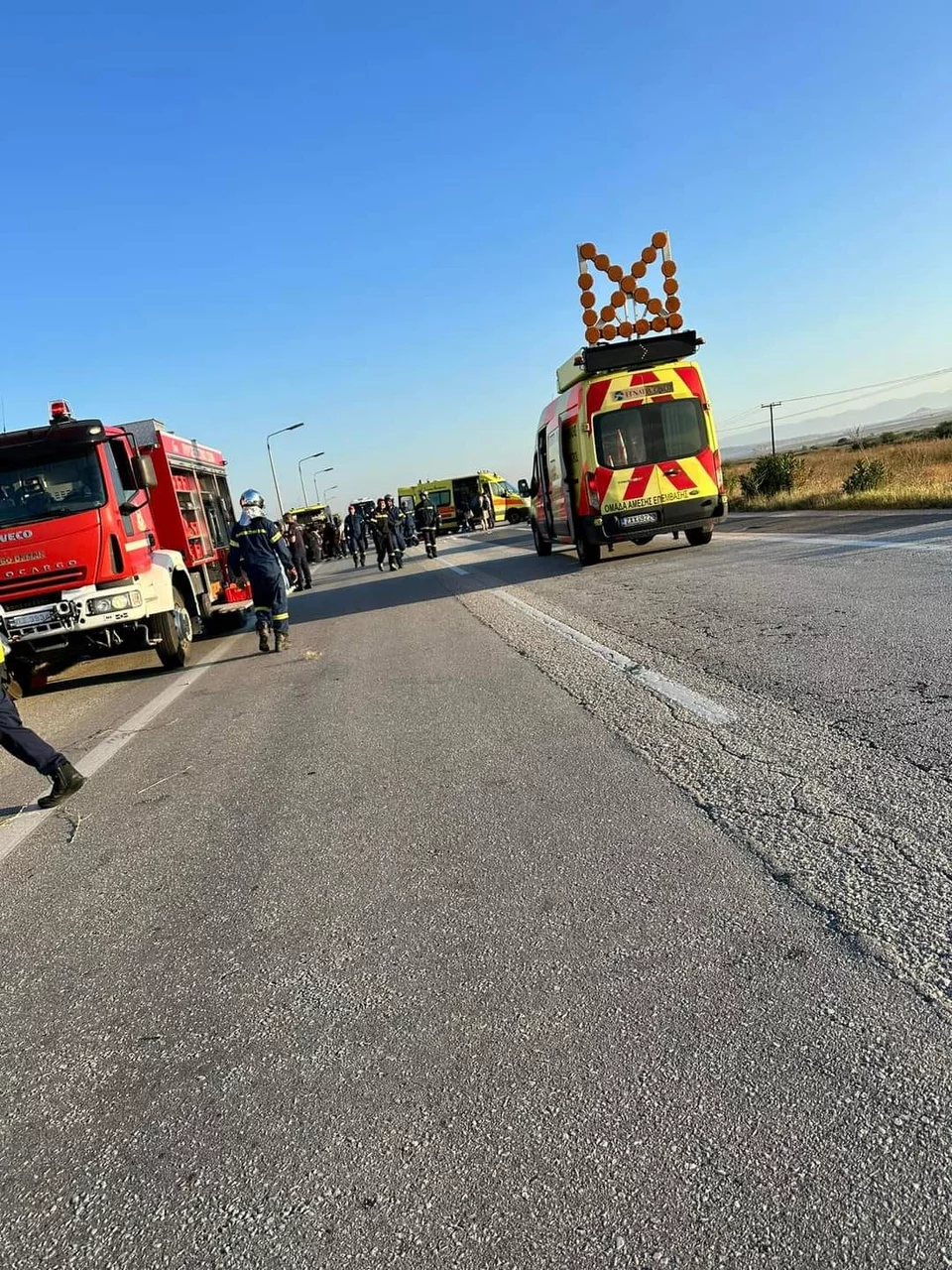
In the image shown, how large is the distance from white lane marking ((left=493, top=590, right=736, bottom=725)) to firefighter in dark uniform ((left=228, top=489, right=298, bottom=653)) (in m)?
3.23

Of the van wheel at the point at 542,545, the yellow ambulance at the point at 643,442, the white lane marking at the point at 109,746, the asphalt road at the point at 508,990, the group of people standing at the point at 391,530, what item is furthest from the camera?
the group of people standing at the point at 391,530

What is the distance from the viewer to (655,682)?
6445 millimetres

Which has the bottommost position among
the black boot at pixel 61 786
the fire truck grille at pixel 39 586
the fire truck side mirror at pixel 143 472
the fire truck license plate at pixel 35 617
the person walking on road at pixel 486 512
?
the person walking on road at pixel 486 512

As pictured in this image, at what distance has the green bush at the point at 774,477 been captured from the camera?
82.7 ft

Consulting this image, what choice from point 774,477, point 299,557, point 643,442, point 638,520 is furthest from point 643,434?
point 774,477

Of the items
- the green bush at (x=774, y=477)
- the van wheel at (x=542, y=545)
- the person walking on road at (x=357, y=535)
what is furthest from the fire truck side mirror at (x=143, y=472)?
the person walking on road at (x=357, y=535)

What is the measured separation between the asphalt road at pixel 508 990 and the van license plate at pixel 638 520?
8.17 meters

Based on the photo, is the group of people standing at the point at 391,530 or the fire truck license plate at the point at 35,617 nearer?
the fire truck license plate at the point at 35,617

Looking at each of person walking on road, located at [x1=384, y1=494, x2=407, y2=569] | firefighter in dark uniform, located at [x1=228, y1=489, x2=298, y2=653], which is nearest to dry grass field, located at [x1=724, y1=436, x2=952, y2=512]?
person walking on road, located at [x1=384, y1=494, x2=407, y2=569]

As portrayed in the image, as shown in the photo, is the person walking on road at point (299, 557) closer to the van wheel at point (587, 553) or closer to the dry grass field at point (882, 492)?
the van wheel at point (587, 553)

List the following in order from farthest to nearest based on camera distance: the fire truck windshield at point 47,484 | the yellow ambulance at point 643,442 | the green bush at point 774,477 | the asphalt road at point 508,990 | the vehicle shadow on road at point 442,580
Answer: the green bush at point 774,477
the vehicle shadow on road at point 442,580
the yellow ambulance at point 643,442
the fire truck windshield at point 47,484
the asphalt road at point 508,990

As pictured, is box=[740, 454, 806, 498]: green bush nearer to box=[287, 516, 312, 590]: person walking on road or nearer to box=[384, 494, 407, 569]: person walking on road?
box=[384, 494, 407, 569]: person walking on road

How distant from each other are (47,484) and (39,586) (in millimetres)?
1110

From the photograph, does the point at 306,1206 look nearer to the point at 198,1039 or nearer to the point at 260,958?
the point at 198,1039
